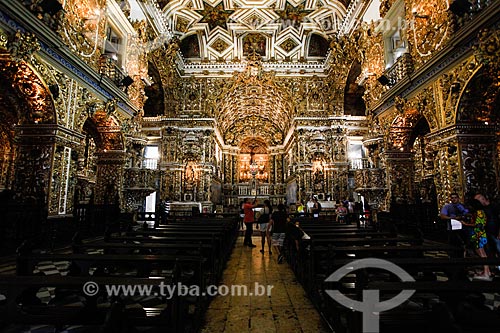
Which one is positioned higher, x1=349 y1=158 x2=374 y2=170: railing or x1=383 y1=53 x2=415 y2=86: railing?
x1=383 y1=53 x2=415 y2=86: railing

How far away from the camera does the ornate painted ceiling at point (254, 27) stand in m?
14.9

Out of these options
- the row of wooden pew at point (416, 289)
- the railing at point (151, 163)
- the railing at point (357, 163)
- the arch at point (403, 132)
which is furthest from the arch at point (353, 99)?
the row of wooden pew at point (416, 289)

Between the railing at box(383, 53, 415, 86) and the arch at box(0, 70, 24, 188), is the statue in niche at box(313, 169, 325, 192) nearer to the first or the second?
the railing at box(383, 53, 415, 86)

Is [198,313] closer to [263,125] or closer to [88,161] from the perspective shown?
[88,161]

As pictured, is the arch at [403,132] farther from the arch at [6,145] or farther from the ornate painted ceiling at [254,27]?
the arch at [6,145]

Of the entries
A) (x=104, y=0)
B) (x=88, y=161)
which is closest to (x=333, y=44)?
(x=104, y=0)

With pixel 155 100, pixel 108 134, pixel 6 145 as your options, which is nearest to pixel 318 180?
pixel 108 134

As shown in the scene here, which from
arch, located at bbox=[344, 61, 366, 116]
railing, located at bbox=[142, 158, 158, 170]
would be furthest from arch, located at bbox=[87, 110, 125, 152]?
arch, located at bbox=[344, 61, 366, 116]

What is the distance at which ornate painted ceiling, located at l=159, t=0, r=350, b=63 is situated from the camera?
14.9m

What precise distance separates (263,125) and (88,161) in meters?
15.9

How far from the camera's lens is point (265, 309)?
3.31 m

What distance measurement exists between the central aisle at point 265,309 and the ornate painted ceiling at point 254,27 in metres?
14.5

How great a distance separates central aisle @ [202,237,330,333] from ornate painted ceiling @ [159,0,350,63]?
1451 cm

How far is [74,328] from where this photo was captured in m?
2.70
